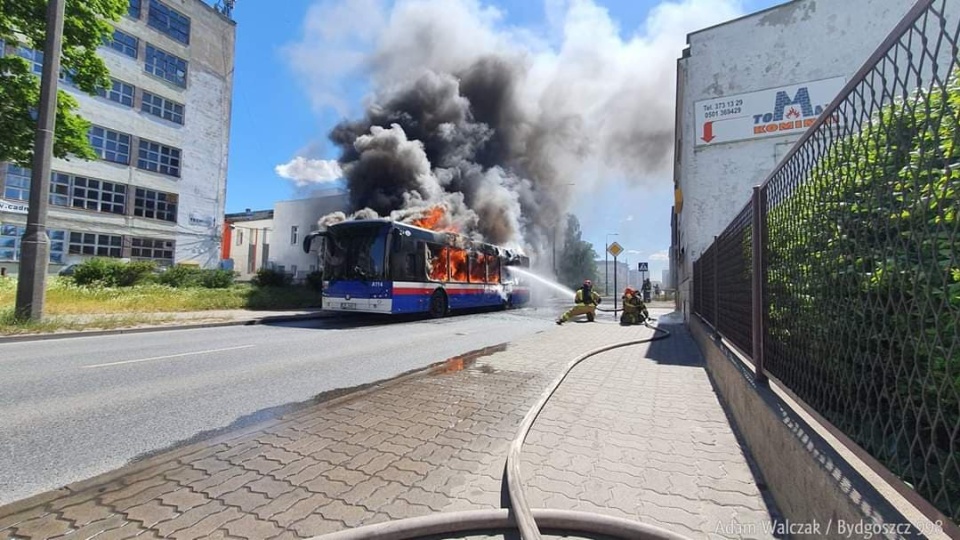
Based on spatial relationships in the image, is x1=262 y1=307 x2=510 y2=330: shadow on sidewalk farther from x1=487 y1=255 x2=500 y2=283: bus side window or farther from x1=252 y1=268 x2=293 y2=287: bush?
x1=252 y1=268 x2=293 y2=287: bush

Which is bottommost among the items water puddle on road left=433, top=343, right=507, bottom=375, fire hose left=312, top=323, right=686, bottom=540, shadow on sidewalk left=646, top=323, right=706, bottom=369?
water puddle on road left=433, top=343, right=507, bottom=375

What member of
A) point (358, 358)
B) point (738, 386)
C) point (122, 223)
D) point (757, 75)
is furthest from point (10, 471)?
point (122, 223)

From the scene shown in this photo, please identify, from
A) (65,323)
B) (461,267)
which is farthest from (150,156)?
(461,267)

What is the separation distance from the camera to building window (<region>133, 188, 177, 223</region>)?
90.3 feet

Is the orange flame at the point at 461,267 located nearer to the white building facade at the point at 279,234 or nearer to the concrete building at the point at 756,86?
the concrete building at the point at 756,86

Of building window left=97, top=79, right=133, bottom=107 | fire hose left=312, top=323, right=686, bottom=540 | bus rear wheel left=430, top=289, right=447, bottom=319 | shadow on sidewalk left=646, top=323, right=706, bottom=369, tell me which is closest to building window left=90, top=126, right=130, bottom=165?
building window left=97, top=79, right=133, bottom=107

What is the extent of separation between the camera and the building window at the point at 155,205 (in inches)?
1084

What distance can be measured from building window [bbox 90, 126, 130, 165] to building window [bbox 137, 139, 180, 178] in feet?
2.55

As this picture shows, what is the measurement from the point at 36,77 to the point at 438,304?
11.8 metres

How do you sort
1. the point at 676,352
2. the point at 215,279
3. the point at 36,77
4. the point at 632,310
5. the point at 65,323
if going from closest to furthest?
the point at 676,352 → the point at 65,323 → the point at 36,77 → the point at 632,310 → the point at 215,279

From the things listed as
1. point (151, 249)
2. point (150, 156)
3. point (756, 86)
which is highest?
Result: point (150, 156)

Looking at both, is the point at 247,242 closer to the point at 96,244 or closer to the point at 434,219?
the point at 96,244

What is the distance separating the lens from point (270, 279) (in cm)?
1981

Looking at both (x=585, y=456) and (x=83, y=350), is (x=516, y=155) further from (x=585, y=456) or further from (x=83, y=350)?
(x=585, y=456)
